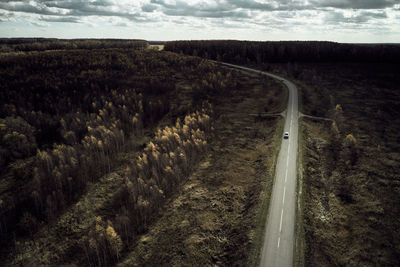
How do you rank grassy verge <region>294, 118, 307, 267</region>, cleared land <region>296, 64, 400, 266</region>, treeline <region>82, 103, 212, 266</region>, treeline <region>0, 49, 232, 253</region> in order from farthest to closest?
1. treeline <region>0, 49, 232, 253</region>
2. treeline <region>82, 103, 212, 266</region>
3. cleared land <region>296, 64, 400, 266</region>
4. grassy verge <region>294, 118, 307, 267</region>

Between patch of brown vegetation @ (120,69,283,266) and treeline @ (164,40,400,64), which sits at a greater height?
treeline @ (164,40,400,64)

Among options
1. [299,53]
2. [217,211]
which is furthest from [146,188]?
[299,53]

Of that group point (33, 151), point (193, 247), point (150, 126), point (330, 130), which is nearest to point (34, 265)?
point (193, 247)

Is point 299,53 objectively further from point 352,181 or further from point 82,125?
point 82,125

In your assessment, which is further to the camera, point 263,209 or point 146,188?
point 146,188

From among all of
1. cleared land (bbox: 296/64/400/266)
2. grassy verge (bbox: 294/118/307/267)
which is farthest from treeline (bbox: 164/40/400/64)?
grassy verge (bbox: 294/118/307/267)

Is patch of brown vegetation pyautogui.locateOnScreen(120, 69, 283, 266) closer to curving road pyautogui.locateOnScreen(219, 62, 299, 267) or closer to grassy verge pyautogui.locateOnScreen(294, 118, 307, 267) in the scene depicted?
curving road pyautogui.locateOnScreen(219, 62, 299, 267)

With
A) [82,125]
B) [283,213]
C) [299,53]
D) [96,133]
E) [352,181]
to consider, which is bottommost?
[283,213]

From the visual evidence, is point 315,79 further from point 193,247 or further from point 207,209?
point 193,247
